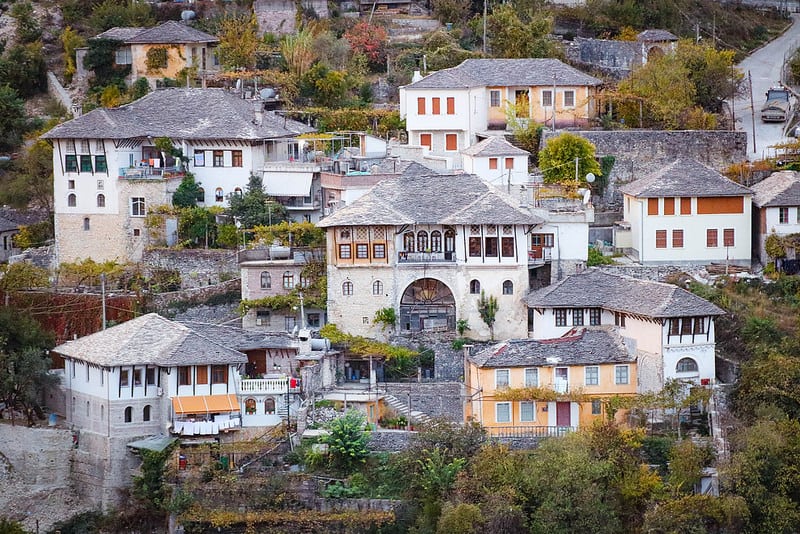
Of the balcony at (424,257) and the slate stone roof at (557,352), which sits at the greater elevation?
the balcony at (424,257)

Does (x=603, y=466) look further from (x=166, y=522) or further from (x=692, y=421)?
(x=166, y=522)

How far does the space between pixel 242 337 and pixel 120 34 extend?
26294 millimetres

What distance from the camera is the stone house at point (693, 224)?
7831 cm

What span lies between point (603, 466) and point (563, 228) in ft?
45.0

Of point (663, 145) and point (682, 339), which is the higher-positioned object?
point (663, 145)

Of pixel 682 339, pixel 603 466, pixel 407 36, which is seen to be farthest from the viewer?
pixel 407 36

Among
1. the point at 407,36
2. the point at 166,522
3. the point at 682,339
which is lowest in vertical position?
the point at 166,522

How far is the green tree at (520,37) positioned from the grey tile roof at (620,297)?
21.6 metres

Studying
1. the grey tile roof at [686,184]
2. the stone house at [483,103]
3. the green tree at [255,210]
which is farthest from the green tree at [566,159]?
the green tree at [255,210]

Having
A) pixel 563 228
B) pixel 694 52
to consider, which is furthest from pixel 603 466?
pixel 694 52

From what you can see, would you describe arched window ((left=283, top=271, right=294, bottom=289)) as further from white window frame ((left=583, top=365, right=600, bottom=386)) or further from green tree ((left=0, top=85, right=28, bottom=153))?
green tree ((left=0, top=85, right=28, bottom=153))

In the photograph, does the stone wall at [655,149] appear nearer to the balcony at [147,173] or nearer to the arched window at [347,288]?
the arched window at [347,288]

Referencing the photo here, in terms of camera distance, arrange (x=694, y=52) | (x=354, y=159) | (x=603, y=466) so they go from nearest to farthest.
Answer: (x=603, y=466)
(x=354, y=159)
(x=694, y=52)

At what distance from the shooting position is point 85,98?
95.7 meters
